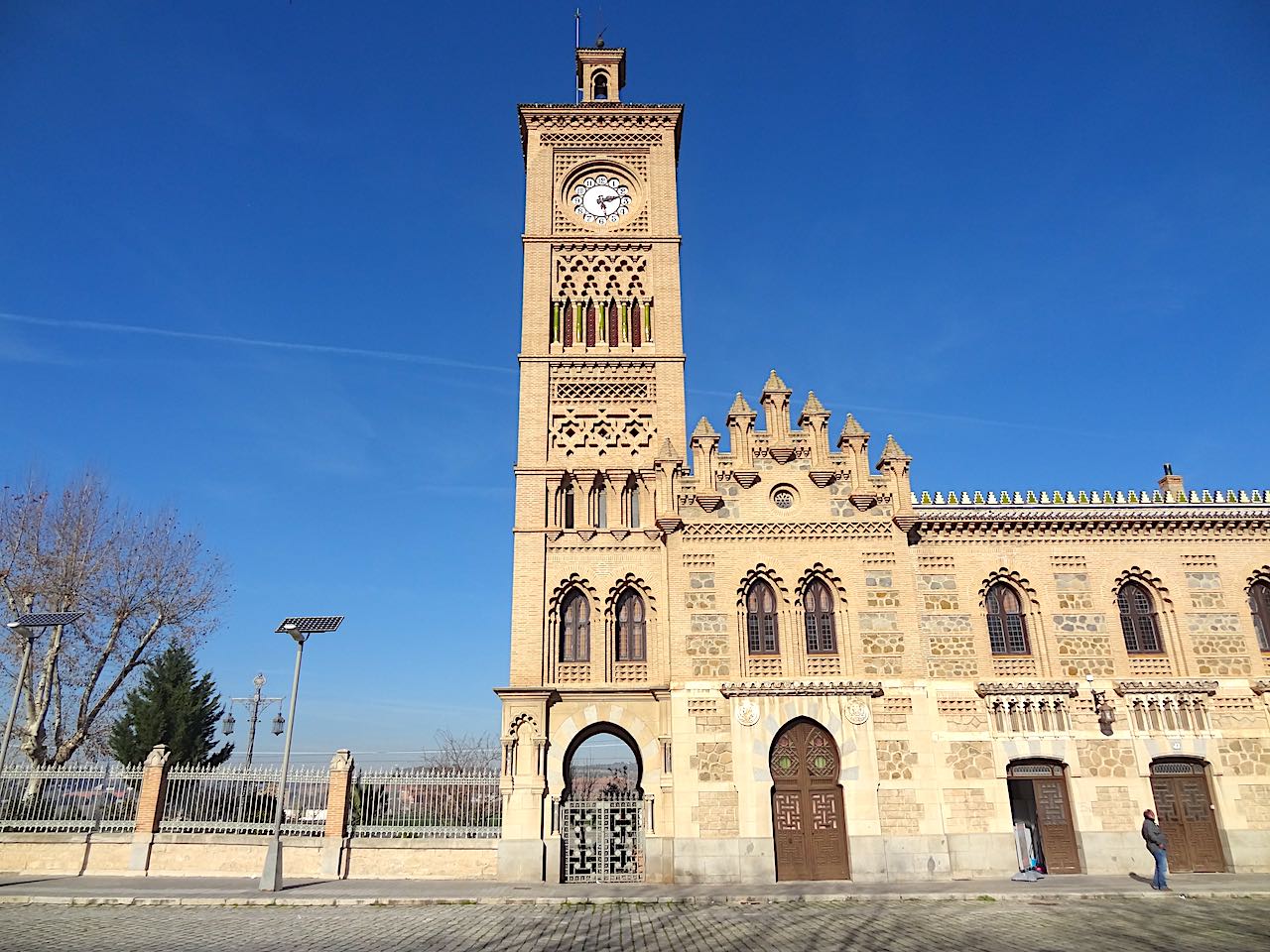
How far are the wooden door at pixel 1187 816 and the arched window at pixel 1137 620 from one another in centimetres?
303

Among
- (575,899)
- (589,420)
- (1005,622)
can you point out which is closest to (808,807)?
(575,899)

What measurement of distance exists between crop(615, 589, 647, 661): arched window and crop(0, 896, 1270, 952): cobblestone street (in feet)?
22.9

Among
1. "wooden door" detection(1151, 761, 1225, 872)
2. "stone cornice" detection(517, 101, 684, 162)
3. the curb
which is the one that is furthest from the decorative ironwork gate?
"stone cornice" detection(517, 101, 684, 162)

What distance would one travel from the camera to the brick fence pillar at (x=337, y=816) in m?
20.8

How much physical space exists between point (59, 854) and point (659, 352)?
2160 centimetres

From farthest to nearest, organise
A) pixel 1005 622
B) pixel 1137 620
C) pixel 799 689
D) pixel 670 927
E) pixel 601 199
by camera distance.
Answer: pixel 601 199, pixel 1137 620, pixel 1005 622, pixel 799 689, pixel 670 927

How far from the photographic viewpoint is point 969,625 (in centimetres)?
2244

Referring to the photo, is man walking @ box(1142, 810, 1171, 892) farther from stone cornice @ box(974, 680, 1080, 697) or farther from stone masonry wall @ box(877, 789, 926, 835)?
stone masonry wall @ box(877, 789, 926, 835)

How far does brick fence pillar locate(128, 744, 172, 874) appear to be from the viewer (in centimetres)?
2128

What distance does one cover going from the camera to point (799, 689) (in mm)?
21406

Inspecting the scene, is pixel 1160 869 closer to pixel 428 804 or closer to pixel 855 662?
pixel 855 662

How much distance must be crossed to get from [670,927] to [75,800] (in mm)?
17513

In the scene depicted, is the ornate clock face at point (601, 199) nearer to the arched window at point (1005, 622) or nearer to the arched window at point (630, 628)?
the arched window at point (630, 628)

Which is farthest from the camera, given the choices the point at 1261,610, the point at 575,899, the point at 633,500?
the point at 633,500
